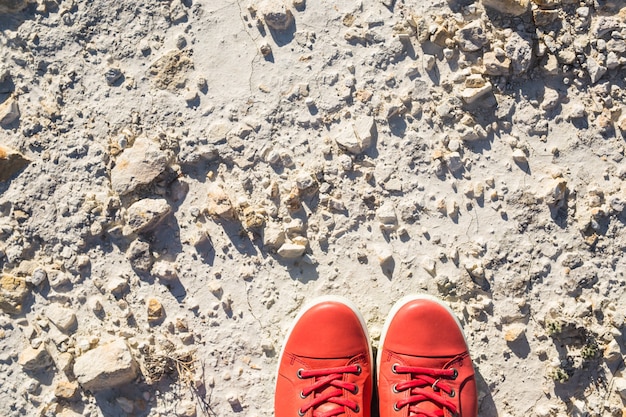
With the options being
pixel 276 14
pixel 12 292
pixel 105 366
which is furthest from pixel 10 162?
pixel 276 14

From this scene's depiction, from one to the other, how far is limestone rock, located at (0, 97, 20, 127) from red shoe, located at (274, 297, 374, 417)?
1242mm

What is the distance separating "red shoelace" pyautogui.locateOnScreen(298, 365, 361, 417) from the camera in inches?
68.8

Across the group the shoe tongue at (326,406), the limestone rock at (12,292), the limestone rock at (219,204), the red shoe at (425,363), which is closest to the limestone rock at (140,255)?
the limestone rock at (219,204)

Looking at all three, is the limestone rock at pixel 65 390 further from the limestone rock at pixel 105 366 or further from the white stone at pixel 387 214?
the white stone at pixel 387 214

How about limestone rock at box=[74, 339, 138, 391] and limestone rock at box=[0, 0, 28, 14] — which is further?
limestone rock at box=[0, 0, 28, 14]

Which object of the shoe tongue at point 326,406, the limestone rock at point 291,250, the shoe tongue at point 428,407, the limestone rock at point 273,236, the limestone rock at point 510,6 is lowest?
the shoe tongue at point 428,407

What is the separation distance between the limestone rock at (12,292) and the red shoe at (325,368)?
94 cm

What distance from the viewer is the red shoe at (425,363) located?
5.70 ft

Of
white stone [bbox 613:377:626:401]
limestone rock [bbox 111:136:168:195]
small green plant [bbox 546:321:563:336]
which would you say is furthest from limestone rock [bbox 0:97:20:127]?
white stone [bbox 613:377:626:401]

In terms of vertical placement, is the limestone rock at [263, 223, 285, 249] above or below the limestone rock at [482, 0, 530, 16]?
below

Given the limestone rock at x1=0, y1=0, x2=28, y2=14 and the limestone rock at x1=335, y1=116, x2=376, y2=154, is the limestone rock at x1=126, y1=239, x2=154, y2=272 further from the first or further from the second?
the limestone rock at x1=0, y1=0, x2=28, y2=14

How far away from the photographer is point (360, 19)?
1812 mm

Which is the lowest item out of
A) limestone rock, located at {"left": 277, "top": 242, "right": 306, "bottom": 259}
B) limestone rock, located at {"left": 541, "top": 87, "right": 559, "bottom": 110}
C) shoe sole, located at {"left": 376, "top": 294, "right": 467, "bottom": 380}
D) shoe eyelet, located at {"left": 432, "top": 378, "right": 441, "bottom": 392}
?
shoe eyelet, located at {"left": 432, "top": 378, "right": 441, "bottom": 392}

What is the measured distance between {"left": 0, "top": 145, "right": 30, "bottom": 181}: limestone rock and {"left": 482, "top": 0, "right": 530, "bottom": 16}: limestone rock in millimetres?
1714
